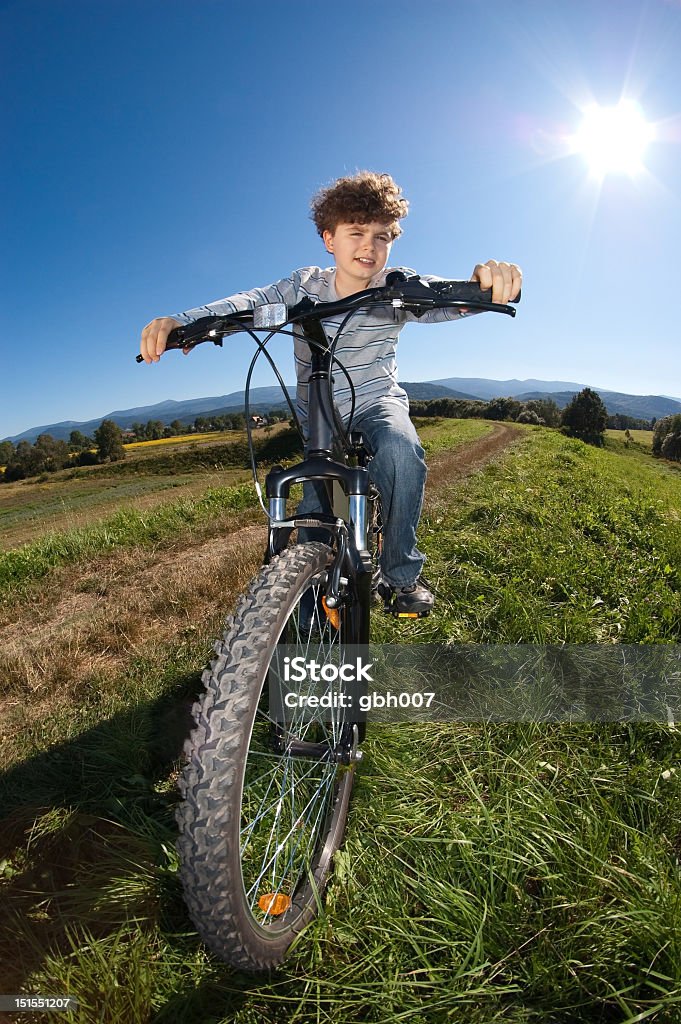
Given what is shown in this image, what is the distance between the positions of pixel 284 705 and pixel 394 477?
54.8 inches

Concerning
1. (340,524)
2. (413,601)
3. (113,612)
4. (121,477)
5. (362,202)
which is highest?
(362,202)

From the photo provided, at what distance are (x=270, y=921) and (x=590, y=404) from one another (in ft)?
283

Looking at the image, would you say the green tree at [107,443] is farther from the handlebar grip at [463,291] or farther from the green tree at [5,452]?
the handlebar grip at [463,291]

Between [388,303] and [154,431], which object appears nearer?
[388,303]

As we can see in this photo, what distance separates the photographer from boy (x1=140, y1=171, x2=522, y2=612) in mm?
2424

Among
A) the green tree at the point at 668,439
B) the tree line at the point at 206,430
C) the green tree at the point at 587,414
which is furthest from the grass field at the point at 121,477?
the green tree at the point at 668,439

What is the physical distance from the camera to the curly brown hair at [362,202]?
2.40 meters

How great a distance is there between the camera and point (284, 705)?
1.82m

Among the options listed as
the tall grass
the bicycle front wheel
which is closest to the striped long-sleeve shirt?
the bicycle front wheel

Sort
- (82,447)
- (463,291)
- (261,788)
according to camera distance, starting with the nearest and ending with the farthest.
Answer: (463,291), (261,788), (82,447)

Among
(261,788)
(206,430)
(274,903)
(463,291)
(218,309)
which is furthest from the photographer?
(206,430)

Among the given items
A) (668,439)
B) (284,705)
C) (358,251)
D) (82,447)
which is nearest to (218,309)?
(358,251)

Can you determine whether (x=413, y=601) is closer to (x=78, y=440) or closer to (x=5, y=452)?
(x=78, y=440)

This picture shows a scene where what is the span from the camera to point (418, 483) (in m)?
2.79
